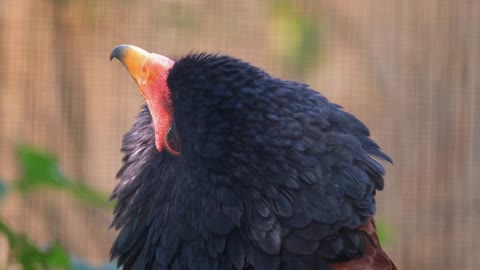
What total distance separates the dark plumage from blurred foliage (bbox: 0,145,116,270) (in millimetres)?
475

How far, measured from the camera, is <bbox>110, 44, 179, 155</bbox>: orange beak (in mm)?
1597

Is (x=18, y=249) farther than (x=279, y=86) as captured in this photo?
Yes

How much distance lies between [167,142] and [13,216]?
9.37 feet

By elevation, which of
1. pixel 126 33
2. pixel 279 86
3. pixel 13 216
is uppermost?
pixel 126 33

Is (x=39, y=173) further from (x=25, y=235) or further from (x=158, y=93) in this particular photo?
(x=158, y=93)

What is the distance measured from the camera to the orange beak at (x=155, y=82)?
160cm

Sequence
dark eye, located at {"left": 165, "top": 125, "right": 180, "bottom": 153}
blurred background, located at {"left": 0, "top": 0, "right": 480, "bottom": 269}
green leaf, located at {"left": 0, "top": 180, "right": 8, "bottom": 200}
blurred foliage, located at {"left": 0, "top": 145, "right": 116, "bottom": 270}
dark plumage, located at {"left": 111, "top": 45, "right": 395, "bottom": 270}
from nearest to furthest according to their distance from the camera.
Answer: dark plumage, located at {"left": 111, "top": 45, "right": 395, "bottom": 270} < dark eye, located at {"left": 165, "top": 125, "right": 180, "bottom": 153} < blurred foliage, located at {"left": 0, "top": 145, "right": 116, "bottom": 270} < green leaf, located at {"left": 0, "top": 180, "right": 8, "bottom": 200} < blurred background, located at {"left": 0, "top": 0, "right": 480, "bottom": 269}

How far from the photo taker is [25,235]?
6.72 feet

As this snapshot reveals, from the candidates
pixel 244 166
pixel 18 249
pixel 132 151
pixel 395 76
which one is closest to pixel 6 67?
pixel 395 76

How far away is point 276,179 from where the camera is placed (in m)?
1.48

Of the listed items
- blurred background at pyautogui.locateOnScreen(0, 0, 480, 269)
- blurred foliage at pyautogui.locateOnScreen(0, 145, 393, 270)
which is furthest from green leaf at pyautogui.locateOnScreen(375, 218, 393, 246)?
blurred background at pyautogui.locateOnScreen(0, 0, 480, 269)

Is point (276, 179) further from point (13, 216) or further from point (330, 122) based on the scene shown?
point (13, 216)

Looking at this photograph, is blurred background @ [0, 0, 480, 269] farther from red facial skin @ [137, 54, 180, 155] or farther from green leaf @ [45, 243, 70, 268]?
red facial skin @ [137, 54, 180, 155]

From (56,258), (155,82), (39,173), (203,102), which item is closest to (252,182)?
(203,102)
